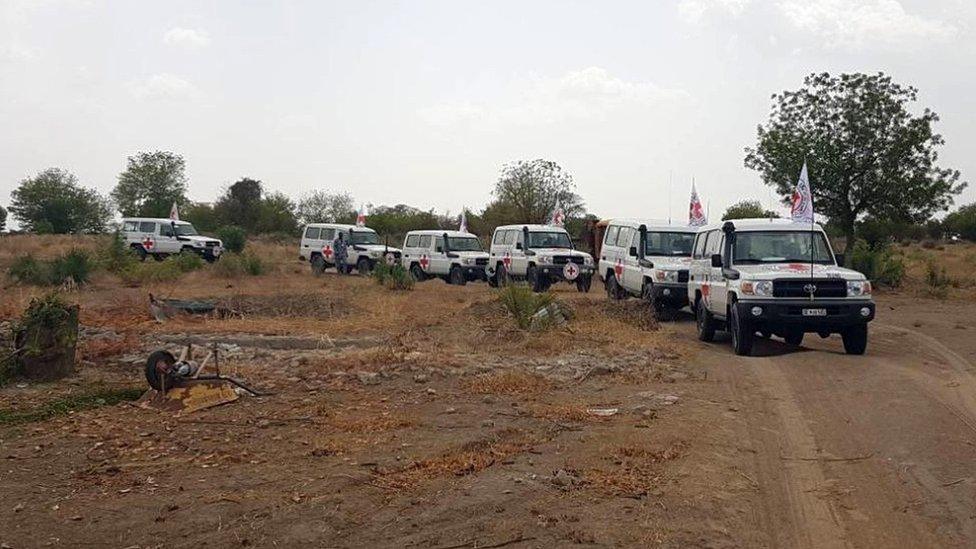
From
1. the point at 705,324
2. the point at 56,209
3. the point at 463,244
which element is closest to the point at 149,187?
the point at 56,209

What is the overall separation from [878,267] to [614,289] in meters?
10.4

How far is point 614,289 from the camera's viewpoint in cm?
2102

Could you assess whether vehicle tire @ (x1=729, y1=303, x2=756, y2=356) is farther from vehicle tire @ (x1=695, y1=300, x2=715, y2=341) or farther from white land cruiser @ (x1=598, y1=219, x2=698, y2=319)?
white land cruiser @ (x1=598, y1=219, x2=698, y2=319)

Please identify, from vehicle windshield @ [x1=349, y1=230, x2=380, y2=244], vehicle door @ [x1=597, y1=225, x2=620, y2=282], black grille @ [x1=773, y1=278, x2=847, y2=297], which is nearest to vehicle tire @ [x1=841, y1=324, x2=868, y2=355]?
black grille @ [x1=773, y1=278, x2=847, y2=297]

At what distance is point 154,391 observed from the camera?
8.96m

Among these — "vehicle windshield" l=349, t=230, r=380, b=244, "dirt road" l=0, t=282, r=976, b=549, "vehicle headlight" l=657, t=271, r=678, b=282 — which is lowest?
"dirt road" l=0, t=282, r=976, b=549

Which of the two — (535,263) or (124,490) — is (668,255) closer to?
(535,263)

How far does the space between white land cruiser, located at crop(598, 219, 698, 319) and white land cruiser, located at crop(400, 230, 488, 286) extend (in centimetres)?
793

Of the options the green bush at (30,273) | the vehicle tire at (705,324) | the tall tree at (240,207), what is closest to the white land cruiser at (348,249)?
the green bush at (30,273)

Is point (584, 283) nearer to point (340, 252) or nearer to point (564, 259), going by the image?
point (564, 259)

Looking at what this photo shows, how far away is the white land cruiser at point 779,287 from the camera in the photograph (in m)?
12.3

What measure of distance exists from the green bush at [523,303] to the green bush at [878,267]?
15.4 m

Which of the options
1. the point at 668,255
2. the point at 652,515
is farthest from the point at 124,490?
the point at 668,255

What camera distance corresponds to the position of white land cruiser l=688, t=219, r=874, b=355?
40.4 ft
